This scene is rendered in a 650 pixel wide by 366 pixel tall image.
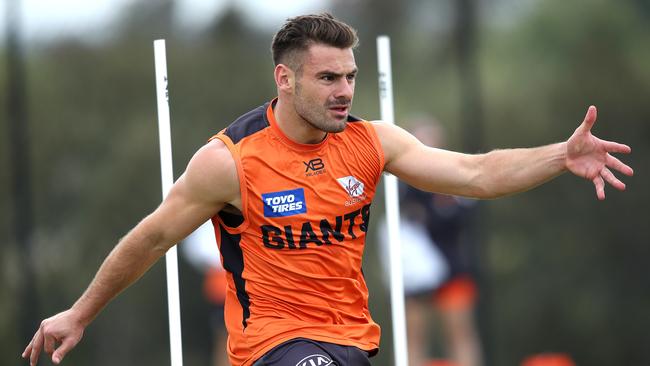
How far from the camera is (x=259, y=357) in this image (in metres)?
4.75

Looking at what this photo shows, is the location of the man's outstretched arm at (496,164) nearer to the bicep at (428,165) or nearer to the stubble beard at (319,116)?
the bicep at (428,165)

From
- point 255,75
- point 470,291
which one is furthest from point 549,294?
point 255,75

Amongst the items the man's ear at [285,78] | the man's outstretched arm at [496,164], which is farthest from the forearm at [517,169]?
the man's ear at [285,78]

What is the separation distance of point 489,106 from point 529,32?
1193mm

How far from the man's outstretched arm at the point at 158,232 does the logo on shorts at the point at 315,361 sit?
68 cm

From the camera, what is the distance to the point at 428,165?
495 cm

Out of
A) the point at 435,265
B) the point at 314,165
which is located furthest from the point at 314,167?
the point at 435,265

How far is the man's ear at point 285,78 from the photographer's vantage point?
16.1 feet

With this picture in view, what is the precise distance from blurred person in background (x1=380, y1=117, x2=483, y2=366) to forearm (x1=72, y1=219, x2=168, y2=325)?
5241 millimetres

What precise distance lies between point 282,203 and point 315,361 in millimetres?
636

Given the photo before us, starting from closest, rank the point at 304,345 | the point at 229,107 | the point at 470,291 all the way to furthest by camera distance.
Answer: the point at 304,345 < the point at 470,291 < the point at 229,107

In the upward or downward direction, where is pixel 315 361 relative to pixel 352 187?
downward

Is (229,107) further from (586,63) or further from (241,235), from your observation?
(241,235)

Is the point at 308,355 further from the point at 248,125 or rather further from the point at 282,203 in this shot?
the point at 248,125
